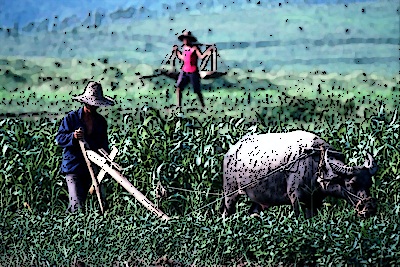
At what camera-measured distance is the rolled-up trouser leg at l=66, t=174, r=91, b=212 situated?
11922mm

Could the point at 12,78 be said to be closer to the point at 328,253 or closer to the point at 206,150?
the point at 206,150

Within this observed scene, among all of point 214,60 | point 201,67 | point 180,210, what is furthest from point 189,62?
point 180,210

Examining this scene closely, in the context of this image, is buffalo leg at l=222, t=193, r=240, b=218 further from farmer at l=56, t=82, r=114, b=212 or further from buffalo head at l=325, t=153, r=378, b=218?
farmer at l=56, t=82, r=114, b=212

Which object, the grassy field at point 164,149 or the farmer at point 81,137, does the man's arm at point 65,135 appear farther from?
the grassy field at point 164,149

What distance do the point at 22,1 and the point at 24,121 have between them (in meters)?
1.27

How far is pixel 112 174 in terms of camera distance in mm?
11406

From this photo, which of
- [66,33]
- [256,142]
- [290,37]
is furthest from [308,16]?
[66,33]

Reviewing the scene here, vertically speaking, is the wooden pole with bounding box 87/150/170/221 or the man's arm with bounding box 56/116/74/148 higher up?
the man's arm with bounding box 56/116/74/148

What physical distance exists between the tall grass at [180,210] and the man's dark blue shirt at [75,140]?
1.32 ft

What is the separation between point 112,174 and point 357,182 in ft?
7.38

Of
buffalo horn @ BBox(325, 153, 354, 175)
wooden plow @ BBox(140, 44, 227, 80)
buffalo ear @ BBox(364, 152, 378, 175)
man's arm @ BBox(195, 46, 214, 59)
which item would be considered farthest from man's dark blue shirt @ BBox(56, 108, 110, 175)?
buffalo ear @ BBox(364, 152, 378, 175)

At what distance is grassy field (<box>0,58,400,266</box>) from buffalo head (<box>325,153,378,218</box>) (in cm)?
17

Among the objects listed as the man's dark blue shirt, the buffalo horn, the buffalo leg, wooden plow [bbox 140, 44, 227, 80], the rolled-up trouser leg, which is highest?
wooden plow [bbox 140, 44, 227, 80]

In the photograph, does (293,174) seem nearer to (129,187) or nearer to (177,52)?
(129,187)
